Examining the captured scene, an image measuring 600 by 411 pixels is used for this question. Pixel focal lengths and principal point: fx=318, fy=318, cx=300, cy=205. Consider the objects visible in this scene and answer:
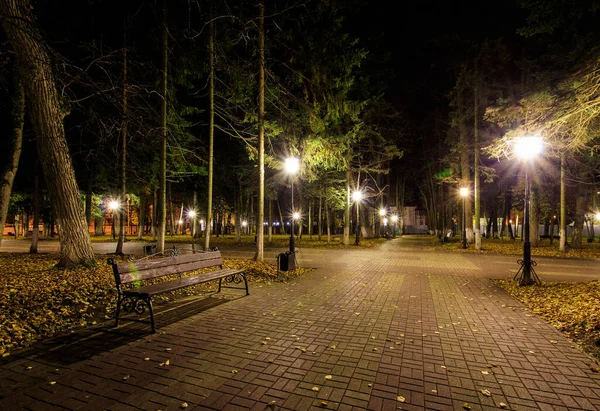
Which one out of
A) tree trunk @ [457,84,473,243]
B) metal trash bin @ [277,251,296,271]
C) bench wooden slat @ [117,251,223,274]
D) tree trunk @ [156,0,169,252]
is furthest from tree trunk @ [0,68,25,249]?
tree trunk @ [457,84,473,243]

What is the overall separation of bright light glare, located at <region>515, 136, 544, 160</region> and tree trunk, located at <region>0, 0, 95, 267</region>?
11.6m

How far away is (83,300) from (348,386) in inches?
217

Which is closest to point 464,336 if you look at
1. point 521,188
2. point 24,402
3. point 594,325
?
point 594,325

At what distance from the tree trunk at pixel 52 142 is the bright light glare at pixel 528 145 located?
38.1 feet

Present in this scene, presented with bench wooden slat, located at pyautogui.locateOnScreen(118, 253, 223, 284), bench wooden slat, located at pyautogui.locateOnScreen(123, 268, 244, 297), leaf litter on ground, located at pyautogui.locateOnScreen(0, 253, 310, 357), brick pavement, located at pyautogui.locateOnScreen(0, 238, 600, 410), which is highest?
Result: bench wooden slat, located at pyautogui.locateOnScreen(118, 253, 223, 284)

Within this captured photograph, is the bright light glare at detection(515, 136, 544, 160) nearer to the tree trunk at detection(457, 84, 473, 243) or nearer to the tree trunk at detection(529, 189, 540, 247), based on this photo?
the tree trunk at detection(457, 84, 473, 243)

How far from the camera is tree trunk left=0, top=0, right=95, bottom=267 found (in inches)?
287

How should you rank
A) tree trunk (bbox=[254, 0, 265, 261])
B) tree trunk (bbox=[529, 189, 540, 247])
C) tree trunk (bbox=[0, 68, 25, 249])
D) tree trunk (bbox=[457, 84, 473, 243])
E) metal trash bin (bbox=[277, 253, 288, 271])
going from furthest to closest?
tree trunk (bbox=[529, 189, 540, 247]) < tree trunk (bbox=[457, 84, 473, 243]) < tree trunk (bbox=[254, 0, 265, 261]) < metal trash bin (bbox=[277, 253, 288, 271]) < tree trunk (bbox=[0, 68, 25, 249])

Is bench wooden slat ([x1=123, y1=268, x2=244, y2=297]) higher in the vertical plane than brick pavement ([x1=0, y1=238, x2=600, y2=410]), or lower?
higher

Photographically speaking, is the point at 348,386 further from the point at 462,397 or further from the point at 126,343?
the point at 126,343

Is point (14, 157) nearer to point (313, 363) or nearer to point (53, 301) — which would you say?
point (53, 301)

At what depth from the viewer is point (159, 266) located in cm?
609

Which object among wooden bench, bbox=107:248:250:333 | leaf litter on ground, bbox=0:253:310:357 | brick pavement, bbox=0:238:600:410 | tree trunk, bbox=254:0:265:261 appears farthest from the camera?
tree trunk, bbox=254:0:265:261

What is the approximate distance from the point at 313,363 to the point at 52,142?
8802mm
